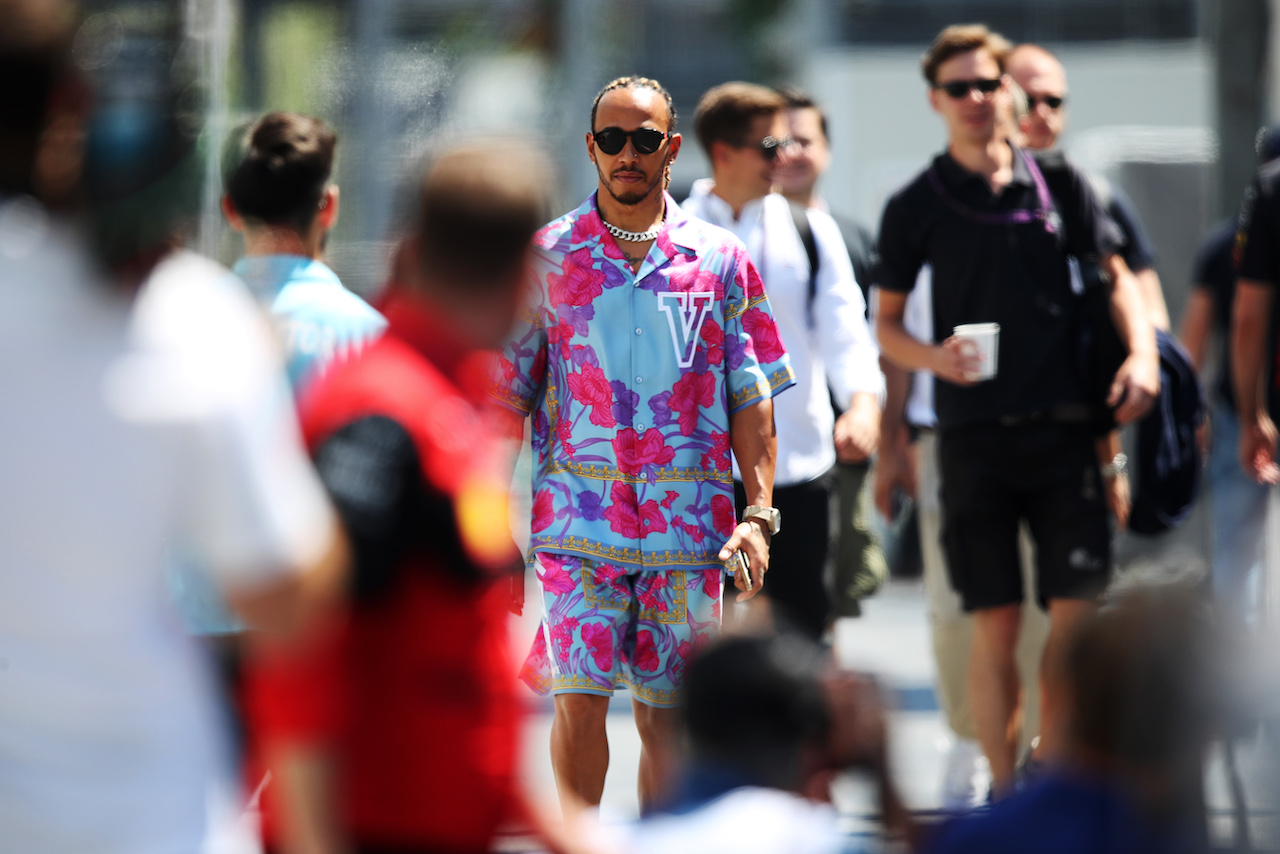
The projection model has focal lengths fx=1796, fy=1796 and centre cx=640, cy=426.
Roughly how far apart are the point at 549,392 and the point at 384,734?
2288mm

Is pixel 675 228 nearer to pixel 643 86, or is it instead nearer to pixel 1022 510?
pixel 643 86

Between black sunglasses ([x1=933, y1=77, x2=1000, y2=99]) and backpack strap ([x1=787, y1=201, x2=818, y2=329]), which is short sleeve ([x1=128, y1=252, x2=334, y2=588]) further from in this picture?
black sunglasses ([x1=933, y1=77, x2=1000, y2=99])

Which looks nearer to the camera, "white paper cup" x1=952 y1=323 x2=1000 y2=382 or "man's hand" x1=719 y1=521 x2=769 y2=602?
"man's hand" x1=719 y1=521 x2=769 y2=602

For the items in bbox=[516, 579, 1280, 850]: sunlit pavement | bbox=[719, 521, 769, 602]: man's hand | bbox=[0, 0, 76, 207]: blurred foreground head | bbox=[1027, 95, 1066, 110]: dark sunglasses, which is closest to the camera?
bbox=[0, 0, 76, 207]: blurred foreground head

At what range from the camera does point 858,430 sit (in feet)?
17.7

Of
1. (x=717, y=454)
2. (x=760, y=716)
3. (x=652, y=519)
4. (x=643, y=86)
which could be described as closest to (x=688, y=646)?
(x=652, y=519)

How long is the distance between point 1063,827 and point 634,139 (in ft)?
8.77

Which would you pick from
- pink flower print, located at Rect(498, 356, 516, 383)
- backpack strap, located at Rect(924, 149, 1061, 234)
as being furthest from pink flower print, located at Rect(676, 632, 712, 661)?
backpack strap, located at Rect(924, 149, 1061, 234)

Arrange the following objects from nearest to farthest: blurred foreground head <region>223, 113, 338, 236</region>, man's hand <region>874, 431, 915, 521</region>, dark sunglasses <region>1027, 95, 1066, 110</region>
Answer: blurred foreground head <region>223, 113, 338, 236</region> < man's hand <region>874, 431, 915, 521</region> < dark sunglasses <region>1027, 95, 1066, 110</region>

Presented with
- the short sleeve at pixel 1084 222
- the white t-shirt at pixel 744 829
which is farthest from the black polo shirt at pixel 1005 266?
the white t-shirt at pixel 744 829

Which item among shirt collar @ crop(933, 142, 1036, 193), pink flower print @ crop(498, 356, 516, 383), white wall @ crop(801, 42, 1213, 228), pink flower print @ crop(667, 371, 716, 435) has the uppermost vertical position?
white wall @ crop(801, 42, 1213, 228)

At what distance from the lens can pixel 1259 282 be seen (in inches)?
222

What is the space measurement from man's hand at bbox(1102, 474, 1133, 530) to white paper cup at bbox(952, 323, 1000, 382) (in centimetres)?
54

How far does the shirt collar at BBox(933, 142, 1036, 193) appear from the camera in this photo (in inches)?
215
